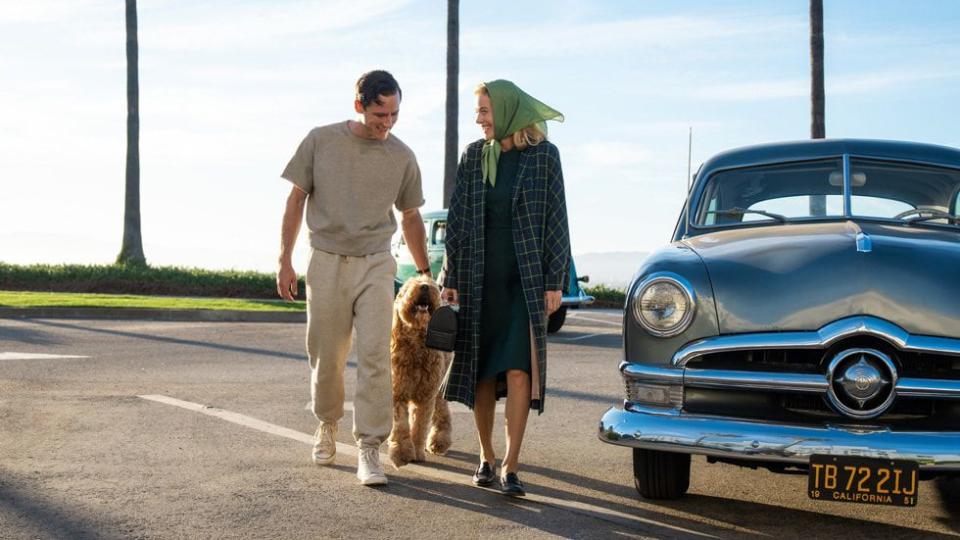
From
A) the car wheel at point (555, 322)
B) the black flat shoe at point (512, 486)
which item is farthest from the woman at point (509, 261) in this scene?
the car wheel at point (555, 322)

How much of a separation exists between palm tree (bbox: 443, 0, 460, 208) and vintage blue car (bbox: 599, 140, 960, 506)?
2062cm

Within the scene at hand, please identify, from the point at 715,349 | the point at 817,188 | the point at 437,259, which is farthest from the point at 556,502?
the point at 437,259

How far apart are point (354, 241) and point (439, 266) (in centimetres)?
1172

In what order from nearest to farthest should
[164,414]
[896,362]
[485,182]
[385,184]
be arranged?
[896,362], [485,182], [385,184], [164,414]

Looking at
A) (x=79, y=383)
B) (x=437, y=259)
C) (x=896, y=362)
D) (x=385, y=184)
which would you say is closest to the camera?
(x=896, y=362)

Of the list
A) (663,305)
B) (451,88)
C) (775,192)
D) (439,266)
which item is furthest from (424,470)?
(451,88)

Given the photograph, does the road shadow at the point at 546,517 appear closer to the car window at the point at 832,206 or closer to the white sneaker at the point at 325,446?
the white sneaker at the point at 325,446

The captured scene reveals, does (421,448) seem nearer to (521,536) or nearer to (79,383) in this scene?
(521,536)

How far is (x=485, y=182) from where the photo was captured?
19.2ft

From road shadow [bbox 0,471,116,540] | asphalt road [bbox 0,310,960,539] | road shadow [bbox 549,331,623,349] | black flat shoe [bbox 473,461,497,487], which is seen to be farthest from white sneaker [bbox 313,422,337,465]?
road shadow [bbox 549,331,623,349]

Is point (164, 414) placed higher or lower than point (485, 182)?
lower

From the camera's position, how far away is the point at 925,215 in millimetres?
6105

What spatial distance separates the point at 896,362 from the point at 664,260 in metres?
1.11

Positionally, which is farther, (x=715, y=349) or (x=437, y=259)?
(x=437, y=259)
